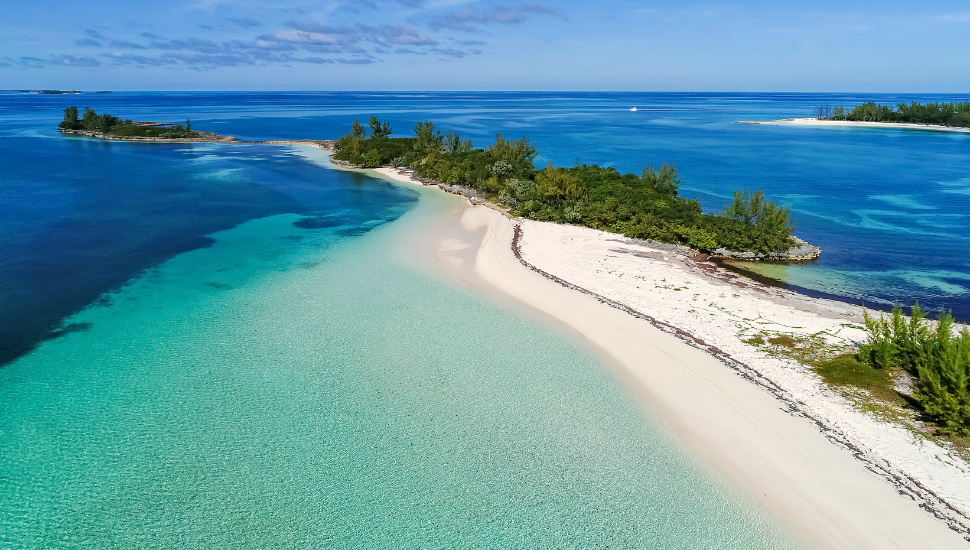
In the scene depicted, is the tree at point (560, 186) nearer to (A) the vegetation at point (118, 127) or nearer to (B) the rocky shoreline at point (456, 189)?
(B) the rocky shoreline at point (456, 189)

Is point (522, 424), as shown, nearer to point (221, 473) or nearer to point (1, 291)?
point (221, 473)

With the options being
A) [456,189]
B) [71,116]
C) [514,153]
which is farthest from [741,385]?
[71,116]

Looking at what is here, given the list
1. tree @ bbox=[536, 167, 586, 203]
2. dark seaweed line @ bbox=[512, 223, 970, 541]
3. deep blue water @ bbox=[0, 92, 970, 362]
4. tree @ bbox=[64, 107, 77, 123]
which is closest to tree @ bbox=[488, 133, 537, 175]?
tree @ bbox=[536, 167, 586, 203]

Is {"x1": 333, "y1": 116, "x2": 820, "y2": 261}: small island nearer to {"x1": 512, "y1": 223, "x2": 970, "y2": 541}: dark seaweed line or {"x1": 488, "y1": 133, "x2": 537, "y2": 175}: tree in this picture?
{"x1": 488, "y1": 133, "x2": 537, "y2": 175}: tree

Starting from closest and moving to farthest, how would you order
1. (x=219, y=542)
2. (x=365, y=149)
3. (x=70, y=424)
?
1. (x=219, y=542)
2. (x=70, y=424)
3. (x=365, y=149)

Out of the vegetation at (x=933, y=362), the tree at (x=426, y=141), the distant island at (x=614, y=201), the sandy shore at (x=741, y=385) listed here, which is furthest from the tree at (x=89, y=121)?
the vegetation at (x=933, y=362)

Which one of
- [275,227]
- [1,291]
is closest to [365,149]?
[275,227]
